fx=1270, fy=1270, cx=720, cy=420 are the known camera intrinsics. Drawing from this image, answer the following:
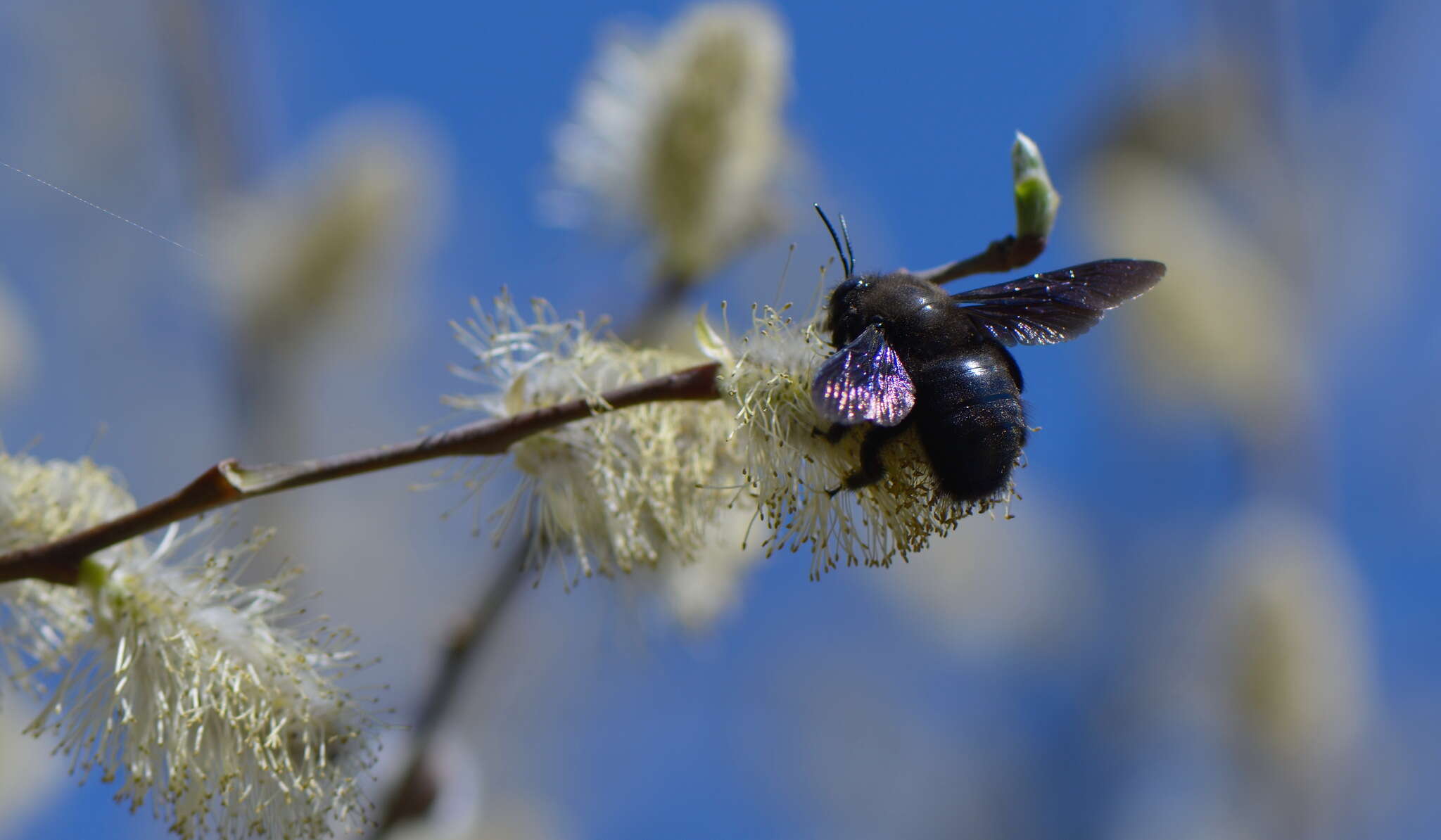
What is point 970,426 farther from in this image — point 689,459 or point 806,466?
point 689,459

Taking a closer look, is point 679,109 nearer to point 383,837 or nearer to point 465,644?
point 465,644

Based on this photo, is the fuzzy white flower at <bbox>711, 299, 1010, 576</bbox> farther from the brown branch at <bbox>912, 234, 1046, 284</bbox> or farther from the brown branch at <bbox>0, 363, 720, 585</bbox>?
the brown branch at <bbox>912, 234, 1046, 284</bbox>

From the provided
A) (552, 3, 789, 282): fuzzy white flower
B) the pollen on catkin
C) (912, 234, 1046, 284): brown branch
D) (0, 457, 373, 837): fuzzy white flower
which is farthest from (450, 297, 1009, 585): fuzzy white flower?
(552, 3, 789, 282): fuzzy white flower

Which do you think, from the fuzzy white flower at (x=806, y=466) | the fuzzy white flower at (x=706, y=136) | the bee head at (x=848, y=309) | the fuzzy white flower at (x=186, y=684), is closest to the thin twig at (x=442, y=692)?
the fuzzy white flower at (x=186, y=684)

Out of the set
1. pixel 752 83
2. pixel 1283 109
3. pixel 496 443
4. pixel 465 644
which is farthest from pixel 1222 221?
pixel 496 443

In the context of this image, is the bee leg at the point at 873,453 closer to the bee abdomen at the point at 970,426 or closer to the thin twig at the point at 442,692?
the bee abdomen at the point at 970,426

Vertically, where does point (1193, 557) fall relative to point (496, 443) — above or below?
above
